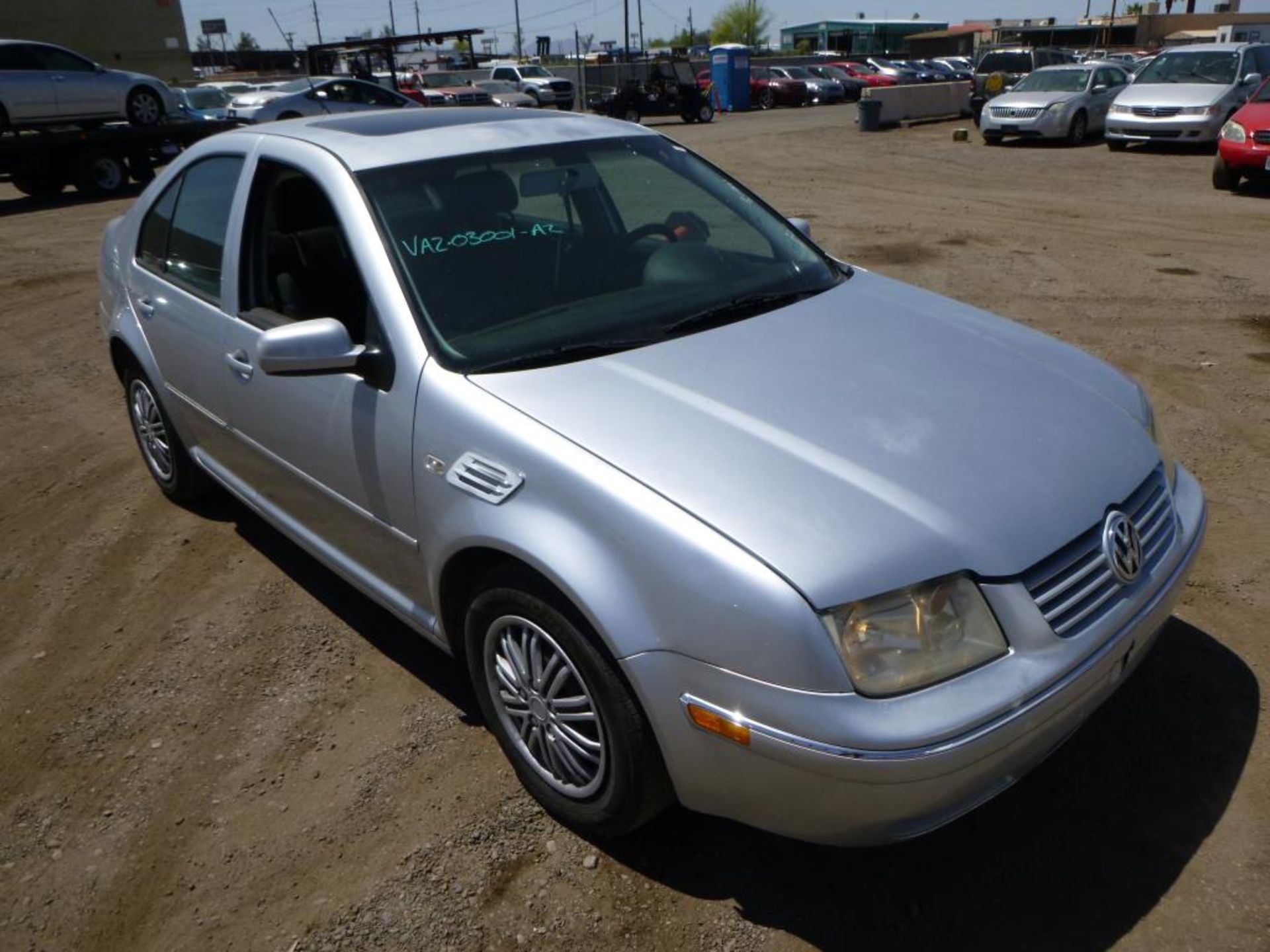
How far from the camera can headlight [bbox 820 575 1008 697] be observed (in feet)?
6.94

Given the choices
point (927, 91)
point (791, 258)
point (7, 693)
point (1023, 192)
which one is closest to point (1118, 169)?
point (1023, 192)

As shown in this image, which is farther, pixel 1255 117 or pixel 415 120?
pixel 1255 117

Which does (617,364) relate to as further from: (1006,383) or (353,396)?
(1006,383)

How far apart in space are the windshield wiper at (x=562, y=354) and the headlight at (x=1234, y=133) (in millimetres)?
12007

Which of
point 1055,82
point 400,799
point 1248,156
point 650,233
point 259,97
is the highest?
point 650,233

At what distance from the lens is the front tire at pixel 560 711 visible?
244 cm

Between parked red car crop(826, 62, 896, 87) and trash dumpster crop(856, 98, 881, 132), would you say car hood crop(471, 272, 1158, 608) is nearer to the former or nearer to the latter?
trash dumpster crop(856, 98, 881, 132)

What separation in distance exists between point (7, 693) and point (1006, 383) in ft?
11.3

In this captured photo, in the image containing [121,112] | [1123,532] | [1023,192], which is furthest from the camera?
[121,112]

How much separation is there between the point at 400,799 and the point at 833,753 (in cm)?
147

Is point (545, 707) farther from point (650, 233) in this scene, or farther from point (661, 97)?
point (661, 97)

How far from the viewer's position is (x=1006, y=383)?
2887 mm

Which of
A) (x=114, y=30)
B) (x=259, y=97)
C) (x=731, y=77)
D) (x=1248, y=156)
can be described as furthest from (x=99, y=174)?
(x=114, y=30)

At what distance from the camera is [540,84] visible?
1487 inches
